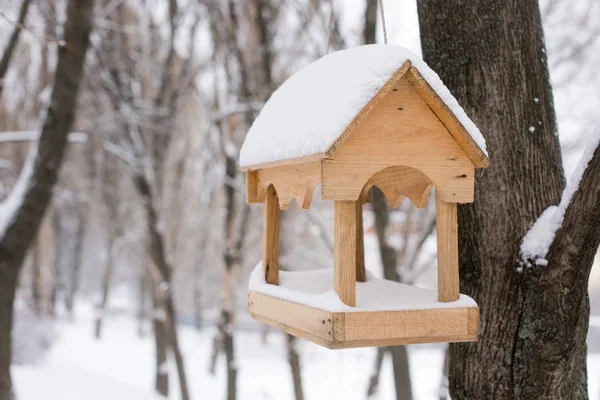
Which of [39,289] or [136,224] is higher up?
[136,224]

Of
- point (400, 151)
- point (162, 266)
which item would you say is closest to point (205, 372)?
point (162, 266)

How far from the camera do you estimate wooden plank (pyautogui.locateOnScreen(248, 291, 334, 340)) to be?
1.75 m

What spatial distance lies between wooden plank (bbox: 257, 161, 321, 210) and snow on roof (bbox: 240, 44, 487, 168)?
0.07 m

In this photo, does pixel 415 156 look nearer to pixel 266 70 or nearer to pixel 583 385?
pixel 583 385

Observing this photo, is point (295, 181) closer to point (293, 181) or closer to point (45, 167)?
point (293, 181)

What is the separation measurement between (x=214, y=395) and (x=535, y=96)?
35.0 ft

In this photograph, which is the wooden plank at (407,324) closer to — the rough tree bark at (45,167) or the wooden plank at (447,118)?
the wooden plank at (447,118)

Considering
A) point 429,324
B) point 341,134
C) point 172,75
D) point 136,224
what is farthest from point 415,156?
point 136,224

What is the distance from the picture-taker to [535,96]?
2123mm

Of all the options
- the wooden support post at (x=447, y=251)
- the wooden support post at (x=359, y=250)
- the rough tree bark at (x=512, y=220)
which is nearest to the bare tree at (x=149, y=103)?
the wooden support post at (x=359, y=250)

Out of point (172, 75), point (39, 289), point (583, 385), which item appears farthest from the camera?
point (39, 289)

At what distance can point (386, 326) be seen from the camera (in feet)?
5.82

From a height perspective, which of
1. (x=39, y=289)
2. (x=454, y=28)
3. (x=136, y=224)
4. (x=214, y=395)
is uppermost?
(x=454, y=28)

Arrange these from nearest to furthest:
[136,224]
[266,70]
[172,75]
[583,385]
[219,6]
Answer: [583,385] → [266,70] → [219,6] → [172,75] → [136,224]
